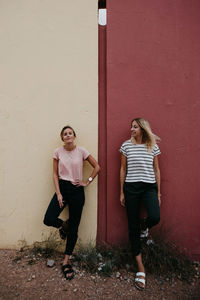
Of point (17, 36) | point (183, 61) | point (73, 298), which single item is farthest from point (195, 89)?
point (73, 298)

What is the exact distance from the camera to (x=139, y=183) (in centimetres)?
271

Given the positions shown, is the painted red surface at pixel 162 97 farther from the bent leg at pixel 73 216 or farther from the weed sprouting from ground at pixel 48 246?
the weed sprouting from ground at pixel 48 246

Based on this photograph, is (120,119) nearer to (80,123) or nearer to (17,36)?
(80,123)

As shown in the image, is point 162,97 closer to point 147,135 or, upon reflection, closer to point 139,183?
point 147,135

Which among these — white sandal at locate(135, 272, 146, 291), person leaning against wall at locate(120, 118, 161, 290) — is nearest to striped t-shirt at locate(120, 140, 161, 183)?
person leaning against wall at locate(120, 118, 161, 290)

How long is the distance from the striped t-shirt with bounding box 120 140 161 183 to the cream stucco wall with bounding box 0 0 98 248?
0.64 m

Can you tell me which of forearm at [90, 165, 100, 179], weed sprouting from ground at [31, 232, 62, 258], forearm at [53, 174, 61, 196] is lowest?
weed sprouting from ground at [31, 232, 62, 258]

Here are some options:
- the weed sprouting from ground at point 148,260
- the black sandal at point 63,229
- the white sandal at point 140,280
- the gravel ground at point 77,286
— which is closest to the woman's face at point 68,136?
the black sandal at point 63,229

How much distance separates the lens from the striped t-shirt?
2719 millimetres

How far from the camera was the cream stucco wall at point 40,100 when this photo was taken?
3193 mm

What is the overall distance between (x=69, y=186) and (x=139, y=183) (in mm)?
1036

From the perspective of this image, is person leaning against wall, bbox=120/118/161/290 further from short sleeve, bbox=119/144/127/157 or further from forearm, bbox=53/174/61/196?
forearm, bbox=53/174/61/196

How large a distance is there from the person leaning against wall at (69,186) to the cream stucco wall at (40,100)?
0.93ft

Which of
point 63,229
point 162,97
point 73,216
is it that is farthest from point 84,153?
point 162,97
